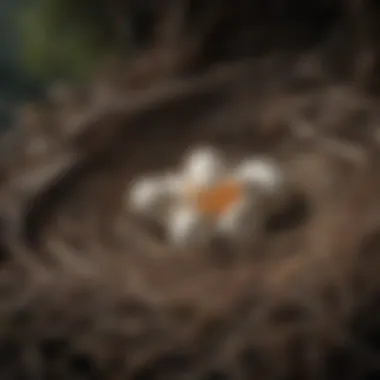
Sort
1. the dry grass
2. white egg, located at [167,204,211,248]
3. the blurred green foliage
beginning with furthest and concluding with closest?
the blurred green foliage < white egg, located at [167,204,211,248] < the dry grass

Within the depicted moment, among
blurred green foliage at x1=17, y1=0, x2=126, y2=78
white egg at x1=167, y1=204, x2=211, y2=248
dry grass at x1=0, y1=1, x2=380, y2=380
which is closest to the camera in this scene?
dry grass at x1=0, y1=1, x2=380, y2=380

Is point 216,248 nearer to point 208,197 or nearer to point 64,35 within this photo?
point 208,197

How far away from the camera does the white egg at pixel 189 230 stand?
0.98 meters

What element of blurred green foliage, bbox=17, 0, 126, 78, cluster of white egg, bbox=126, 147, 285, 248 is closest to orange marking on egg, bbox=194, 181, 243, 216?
cluster of white egg, bbox=126, 147, 285, 248

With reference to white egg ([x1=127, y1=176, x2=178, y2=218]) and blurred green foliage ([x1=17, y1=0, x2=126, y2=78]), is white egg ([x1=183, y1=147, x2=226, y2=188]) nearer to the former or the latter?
white egg ([x1=127, y1=176, x2=178, y2=218])

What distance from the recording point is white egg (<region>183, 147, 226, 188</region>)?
3.41 feet

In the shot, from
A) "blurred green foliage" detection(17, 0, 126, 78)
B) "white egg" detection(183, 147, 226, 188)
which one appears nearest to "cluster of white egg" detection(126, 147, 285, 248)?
"white egg" detection(183, 147, 226, 188)

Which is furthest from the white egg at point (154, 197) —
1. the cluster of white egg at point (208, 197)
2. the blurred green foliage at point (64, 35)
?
the blurred green foliage at point (64, 35)

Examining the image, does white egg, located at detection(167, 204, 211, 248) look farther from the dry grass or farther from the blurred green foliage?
the blurred green foliage

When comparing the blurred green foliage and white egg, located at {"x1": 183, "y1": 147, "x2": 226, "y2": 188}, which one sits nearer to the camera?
white egg, located at {"x1": 183, "y1": 147, "x2": 226, "y2": 188}

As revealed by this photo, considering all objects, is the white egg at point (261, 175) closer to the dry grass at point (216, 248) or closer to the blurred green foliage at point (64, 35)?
the dry grass at point (216, 248)

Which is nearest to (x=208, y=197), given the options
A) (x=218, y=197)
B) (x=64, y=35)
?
(x=218, y=197)

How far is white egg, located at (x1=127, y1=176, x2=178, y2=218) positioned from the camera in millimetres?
1035

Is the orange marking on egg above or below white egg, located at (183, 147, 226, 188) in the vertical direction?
below
